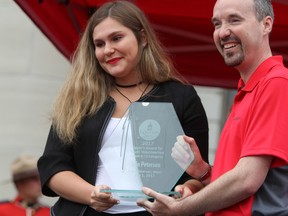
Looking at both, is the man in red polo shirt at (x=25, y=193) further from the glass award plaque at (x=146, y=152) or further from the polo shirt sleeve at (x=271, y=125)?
the polo shirt sleeve at (x=271, y=125)

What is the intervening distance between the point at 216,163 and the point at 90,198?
0.52m

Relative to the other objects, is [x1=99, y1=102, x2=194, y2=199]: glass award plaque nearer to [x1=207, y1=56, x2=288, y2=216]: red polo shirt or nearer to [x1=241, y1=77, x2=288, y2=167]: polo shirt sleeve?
[x1=207, y1=56, x2=288, y2=216]: red polo shirt

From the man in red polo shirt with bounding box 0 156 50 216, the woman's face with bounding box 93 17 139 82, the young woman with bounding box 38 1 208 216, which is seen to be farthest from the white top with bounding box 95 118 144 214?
the man in red polo shirt with bounding box 0 156 50 216

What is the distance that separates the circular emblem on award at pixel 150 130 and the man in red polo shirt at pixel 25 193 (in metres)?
1.79

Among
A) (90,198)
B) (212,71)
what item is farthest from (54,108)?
(212,71)

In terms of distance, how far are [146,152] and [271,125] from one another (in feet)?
1.69

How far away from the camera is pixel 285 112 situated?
259cm

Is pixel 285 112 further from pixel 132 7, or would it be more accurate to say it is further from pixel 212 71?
pixel 212 71

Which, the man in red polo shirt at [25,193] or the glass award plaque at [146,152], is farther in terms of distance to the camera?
the man in red polo shirt at [25,193]

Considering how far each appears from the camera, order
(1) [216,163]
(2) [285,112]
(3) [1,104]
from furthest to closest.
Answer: (3) [1,104] → (1) [216,163] → (2) [285,112]

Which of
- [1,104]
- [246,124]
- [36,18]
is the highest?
[36,18]

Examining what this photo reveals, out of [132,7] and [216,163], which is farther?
[132,7]

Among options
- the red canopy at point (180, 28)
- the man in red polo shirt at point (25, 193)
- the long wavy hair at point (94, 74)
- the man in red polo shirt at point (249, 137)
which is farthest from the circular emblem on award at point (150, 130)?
the man in red polo shirt at point (25, 193)

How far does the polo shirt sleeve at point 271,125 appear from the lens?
258cm
